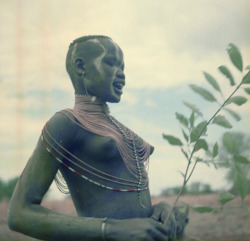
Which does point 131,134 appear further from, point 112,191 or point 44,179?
point 44,179

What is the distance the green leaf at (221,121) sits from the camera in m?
1.61

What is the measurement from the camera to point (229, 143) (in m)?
1.60

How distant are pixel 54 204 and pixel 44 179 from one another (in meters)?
2.29

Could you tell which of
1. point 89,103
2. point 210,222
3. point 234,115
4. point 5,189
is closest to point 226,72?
point 234,115

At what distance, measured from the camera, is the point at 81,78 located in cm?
249

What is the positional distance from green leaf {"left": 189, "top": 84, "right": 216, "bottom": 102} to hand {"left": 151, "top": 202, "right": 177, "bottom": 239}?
78 cm

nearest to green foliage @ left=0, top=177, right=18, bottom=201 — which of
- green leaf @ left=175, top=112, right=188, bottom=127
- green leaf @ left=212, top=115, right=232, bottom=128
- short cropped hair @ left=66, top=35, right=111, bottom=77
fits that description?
short cropped hair @ left=66, top=35, right=111, bottom=77

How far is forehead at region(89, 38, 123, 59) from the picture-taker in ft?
8.03

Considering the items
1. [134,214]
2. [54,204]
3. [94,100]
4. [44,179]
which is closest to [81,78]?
[94,100]

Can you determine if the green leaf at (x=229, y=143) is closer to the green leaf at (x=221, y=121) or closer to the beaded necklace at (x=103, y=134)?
the green leaf at (x=221, y=121)

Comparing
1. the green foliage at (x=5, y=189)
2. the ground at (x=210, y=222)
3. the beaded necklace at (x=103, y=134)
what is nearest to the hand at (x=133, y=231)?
the beaded necklace at (x=103, y=134)

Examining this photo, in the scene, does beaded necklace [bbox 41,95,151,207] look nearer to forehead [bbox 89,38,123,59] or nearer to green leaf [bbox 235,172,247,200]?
forehead [bbox 89,38,123,59]

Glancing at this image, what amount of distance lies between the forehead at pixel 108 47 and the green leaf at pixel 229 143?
105 cm

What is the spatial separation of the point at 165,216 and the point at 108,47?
1.01 metres
